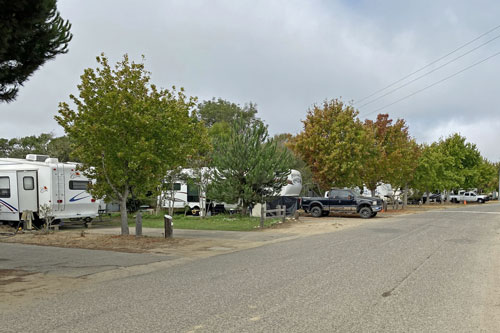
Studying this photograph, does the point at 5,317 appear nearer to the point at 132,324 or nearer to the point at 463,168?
the point at 132,324

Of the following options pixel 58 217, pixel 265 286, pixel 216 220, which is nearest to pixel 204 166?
pixel 216 220

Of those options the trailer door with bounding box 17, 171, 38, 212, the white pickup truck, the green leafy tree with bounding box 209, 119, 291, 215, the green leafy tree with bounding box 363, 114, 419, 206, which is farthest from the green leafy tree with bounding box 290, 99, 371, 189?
the white pickup truck

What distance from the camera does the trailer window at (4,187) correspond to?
61.9ft

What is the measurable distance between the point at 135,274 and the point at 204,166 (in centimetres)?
1528

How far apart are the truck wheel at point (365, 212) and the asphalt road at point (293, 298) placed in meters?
15.6

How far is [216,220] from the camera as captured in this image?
74.1 feet

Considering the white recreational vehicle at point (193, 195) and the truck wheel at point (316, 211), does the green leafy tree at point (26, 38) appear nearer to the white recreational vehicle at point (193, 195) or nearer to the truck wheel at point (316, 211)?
the white recreational vehicle at point (193, 195)

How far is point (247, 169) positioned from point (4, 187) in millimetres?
11208

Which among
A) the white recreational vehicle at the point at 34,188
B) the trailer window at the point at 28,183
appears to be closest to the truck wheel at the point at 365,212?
the white recreational vehicle at the point at 34,188

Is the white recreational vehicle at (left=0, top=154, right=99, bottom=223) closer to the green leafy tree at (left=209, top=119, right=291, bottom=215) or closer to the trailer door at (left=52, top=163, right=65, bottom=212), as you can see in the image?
the trailer door at (left=52, top=163, right=65, bottom=212)

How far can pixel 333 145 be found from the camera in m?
32.0

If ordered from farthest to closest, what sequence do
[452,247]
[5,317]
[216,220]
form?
[216,220] < [452,247] < [5,317]

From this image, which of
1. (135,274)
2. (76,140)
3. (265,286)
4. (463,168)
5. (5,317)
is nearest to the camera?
(5,317)

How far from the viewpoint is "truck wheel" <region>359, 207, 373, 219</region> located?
26.7 m
